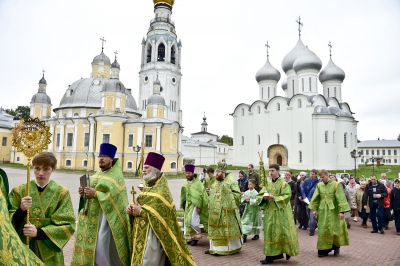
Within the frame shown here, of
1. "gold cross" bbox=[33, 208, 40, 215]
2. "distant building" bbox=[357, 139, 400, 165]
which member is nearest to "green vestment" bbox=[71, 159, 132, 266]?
"gold cross" bbox=[33, 208, 40, 215]

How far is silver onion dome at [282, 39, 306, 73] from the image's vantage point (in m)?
42.2

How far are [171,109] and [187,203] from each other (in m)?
45.4

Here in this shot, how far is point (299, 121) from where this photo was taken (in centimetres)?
3734

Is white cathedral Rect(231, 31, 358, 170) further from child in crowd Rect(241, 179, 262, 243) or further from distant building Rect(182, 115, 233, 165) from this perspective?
child in crowd Rect(241, 179, 262, 243)

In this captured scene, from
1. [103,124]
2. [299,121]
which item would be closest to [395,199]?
[299,121]

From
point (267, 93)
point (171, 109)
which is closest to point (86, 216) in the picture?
point (267, 93)

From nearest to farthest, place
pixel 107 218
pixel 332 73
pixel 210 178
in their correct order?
pixel 107 218 < pixel 210 178 < pixel 332 73

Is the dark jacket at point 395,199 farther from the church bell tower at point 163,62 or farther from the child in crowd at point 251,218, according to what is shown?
the church bell tower at point 163,62

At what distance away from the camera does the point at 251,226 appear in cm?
818

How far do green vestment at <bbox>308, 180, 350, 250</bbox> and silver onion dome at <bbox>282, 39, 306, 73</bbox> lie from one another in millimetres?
38580

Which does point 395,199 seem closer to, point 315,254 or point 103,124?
point 315,254

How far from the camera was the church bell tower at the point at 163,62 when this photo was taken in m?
51.2

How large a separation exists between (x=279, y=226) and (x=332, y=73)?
40.5 metres

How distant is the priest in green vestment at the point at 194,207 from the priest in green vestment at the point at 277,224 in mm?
1596
